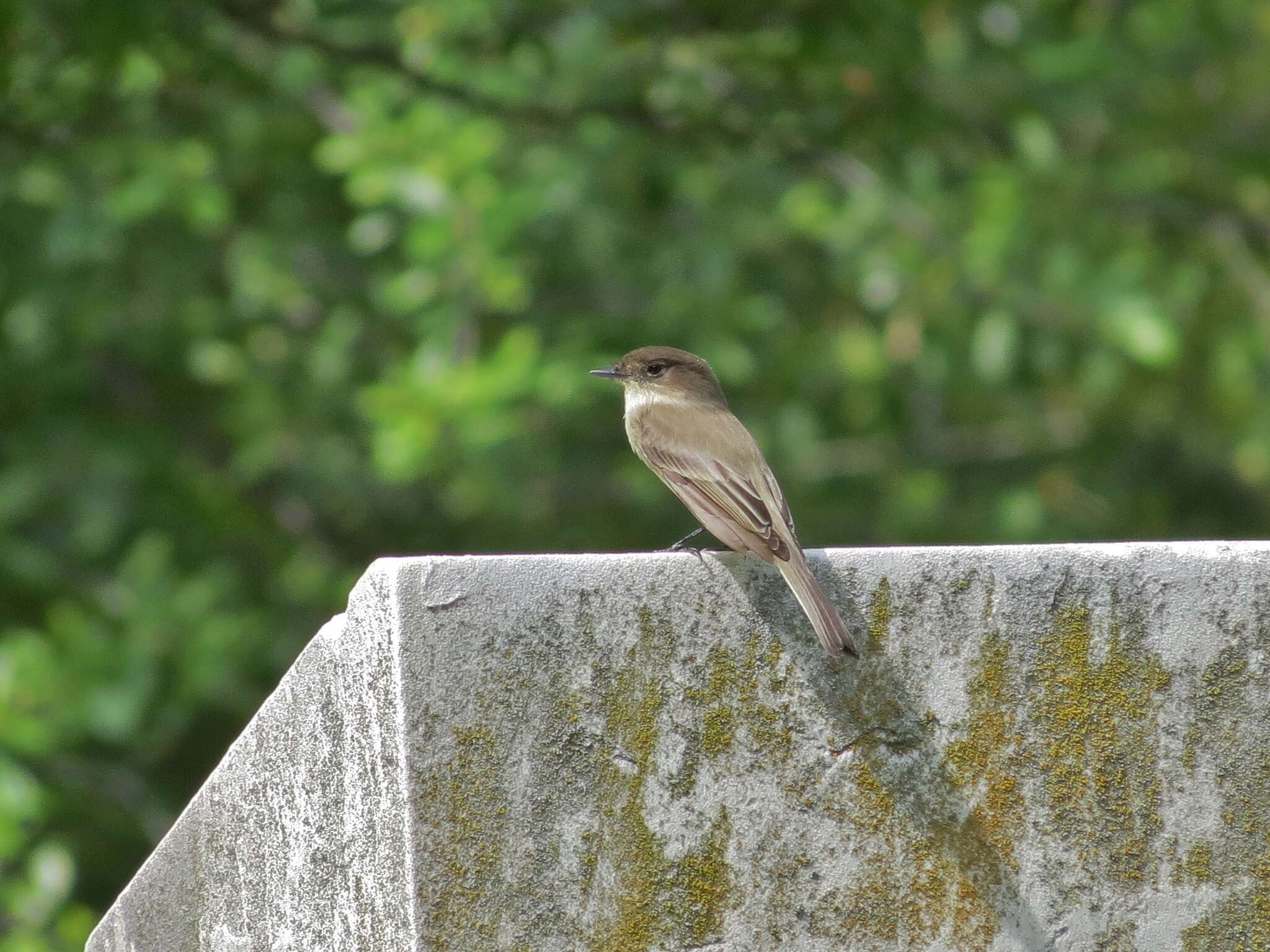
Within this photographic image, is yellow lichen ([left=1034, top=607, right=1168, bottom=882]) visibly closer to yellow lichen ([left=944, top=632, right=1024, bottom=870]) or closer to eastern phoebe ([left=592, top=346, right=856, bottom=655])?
yellow lichen ([left=944, top=632, right=1024, bottom=870])

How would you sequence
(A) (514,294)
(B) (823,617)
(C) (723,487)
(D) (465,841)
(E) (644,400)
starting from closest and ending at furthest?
(D) (465,841), (B) (823,617), (C) (723,487), (E) (644,400), (A) (514,294)

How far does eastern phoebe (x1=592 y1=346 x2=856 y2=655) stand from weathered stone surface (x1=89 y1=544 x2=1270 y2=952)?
0.05 metres

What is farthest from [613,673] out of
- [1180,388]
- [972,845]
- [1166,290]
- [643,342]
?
[1180,388]

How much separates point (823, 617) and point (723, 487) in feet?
5.48

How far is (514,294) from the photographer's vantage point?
7.74m

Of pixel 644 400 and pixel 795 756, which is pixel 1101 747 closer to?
pixel 795 756

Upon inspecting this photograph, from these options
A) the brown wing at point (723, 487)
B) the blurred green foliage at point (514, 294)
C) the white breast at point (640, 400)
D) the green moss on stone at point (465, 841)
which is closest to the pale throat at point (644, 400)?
the white breast at point (640, 400)

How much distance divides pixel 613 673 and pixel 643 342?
6.96 m

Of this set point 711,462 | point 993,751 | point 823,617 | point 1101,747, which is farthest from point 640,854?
point 711,462

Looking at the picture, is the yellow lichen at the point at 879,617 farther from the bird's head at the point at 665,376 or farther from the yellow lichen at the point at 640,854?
the bird's head at the point at 665,376

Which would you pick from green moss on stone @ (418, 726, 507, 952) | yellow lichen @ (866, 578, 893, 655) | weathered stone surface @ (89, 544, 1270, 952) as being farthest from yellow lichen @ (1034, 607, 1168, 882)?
green moss on stone @ (418, 726, 507, 952)

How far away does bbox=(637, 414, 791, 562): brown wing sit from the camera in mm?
3305

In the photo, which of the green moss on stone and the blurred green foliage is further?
the blurred green foliage

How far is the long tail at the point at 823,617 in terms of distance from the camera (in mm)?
2371
